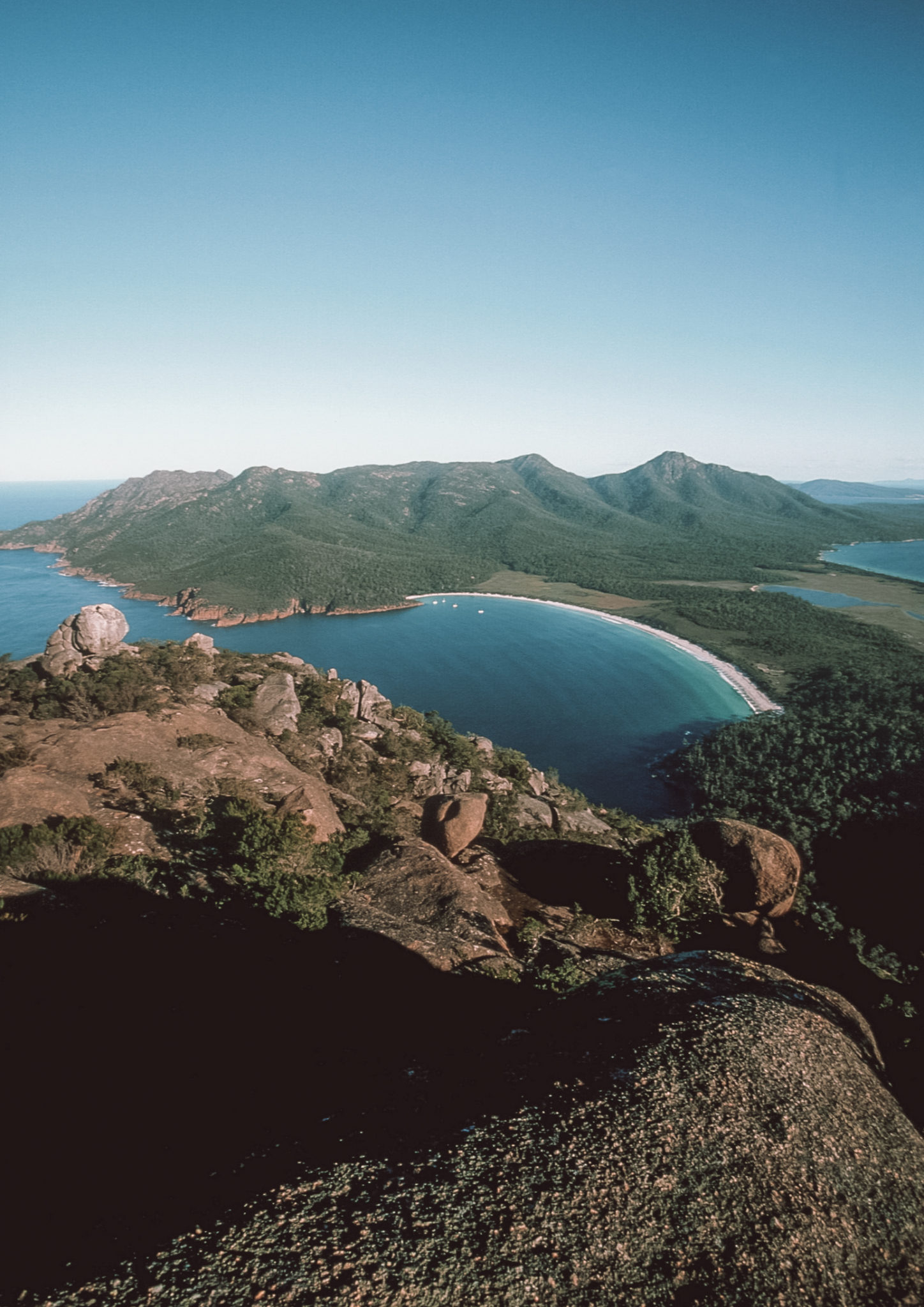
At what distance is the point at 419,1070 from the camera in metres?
11.4

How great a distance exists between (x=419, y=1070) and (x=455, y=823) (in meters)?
15.0

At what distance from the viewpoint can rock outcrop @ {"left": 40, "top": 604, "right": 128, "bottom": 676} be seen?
4347 centimetres

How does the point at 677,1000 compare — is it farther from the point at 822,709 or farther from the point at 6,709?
the point at 822,709

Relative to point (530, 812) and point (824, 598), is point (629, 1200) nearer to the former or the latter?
point (530, 812)

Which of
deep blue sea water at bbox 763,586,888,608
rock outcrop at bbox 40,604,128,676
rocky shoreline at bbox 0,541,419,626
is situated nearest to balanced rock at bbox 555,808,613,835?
rock outcrop at bbox 40,604,128,676

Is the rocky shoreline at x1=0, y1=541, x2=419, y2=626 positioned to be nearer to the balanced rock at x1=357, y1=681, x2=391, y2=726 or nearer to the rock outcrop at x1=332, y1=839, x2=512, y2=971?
the balanced rock at x1=357, y1=681, x2=391, y2=726

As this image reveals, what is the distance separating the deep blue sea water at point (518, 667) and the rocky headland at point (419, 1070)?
166ft

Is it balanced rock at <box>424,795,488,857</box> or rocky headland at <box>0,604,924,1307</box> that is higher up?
rocky headland at <box>0,604,924,1307</box>

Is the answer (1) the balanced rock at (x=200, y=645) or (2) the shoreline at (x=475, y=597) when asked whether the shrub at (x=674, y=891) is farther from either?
(2) the shoreline at (x=475, y=597)

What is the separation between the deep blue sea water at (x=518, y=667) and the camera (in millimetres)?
80875

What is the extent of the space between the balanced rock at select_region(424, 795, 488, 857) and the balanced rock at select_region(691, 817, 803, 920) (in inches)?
432

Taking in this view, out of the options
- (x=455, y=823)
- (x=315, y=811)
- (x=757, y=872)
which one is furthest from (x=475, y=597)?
(x=757, y=872)

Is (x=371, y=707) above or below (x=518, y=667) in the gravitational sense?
above

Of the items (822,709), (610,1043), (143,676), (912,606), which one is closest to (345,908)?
(610,1043)
